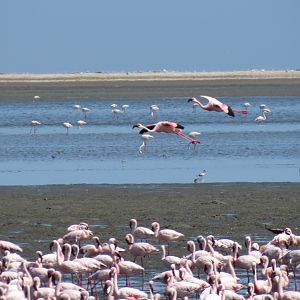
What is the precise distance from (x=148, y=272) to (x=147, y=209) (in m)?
5.08

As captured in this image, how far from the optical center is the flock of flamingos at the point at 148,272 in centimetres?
1195

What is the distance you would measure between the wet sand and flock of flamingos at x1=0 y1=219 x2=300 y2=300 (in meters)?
0.90

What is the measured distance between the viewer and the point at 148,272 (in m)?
14.6

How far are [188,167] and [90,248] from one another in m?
11.7

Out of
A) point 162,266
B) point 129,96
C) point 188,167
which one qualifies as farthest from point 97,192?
point 129,96

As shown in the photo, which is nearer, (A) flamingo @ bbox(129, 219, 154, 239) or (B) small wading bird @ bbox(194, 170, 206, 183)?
(A) flamingo @ bbox(129, 219, 154, 239)

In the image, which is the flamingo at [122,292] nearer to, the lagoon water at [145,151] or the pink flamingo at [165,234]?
the pink flamingo at [165,234]

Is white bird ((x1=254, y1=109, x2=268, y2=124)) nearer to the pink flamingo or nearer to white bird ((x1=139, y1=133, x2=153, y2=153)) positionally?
white bird ((x1=139, y1=133, x2=153, y2=153))

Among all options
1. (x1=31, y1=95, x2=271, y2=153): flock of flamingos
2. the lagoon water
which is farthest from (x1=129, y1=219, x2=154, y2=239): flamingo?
the lagoon water

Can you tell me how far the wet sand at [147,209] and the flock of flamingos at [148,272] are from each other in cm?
90

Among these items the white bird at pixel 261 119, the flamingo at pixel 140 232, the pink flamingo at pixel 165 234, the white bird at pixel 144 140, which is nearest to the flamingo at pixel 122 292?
the pink flamingo at pixel 165 234

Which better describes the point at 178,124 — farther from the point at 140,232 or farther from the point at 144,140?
the point at 144,140

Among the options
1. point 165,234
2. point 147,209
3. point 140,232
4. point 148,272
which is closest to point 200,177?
point 147,209

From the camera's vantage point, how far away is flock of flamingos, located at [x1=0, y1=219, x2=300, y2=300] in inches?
470
